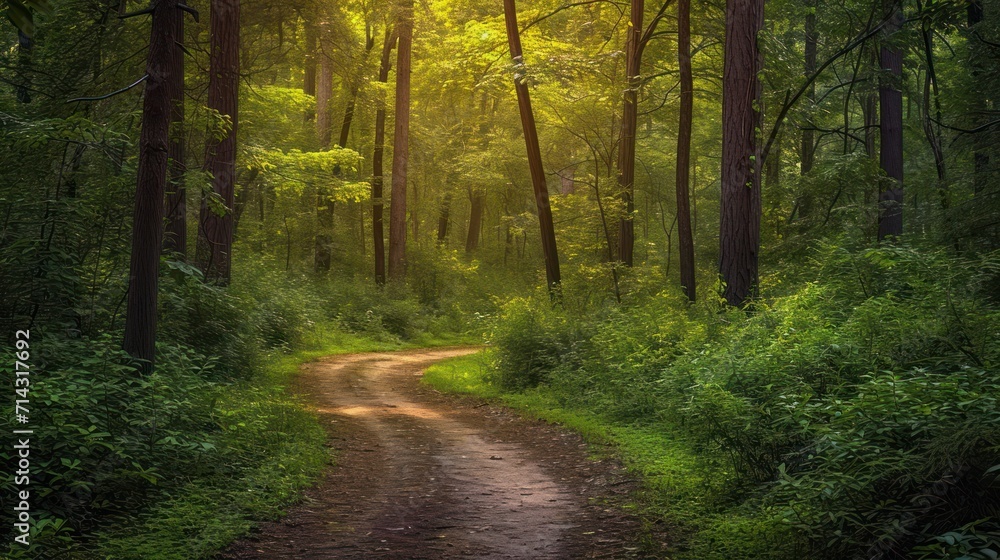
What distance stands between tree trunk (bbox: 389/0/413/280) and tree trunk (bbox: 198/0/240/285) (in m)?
12.4

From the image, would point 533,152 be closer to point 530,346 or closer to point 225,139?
point 530,346

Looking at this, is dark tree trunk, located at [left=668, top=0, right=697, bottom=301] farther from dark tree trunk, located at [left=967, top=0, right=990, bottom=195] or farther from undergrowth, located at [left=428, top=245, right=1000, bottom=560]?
dark tree trunk, located at [left=967, top=0, right=990, bottom=195]

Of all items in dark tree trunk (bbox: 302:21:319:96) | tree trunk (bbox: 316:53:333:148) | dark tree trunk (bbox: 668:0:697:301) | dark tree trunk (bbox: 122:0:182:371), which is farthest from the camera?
tree trunk (bbox: 316:53:333:148)

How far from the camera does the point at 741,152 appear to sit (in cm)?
1214

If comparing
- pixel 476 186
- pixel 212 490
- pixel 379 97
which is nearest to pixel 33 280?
pixel 212 490

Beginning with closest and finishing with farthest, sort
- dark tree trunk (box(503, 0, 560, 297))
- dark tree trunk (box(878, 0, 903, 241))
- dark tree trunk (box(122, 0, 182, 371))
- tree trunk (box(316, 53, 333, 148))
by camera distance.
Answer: dark tree trunk (box(122, 0, 182, 371))
dark tree trunk (box(878, 0, 903, 241))
dark tree trunk (box(503, 0, 560, 297))
tree trunk (box(316, 53, 333, 148))

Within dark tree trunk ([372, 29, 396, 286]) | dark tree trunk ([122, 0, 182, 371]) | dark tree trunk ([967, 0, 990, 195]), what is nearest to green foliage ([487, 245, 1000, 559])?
dark tree trunk ([967, 0, 990, 195])

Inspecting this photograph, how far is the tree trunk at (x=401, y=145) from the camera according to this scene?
88.7ft

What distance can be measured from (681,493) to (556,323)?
8.59m

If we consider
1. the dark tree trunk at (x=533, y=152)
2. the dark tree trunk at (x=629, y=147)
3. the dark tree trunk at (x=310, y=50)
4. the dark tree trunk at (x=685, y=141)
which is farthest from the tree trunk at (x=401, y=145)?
the dark tree trunk at (x=685, y=141)

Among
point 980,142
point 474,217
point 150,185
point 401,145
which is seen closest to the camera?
point 150,185

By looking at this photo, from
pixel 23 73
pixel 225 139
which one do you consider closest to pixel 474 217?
pixel 225 139

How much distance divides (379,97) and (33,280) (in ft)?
68.3

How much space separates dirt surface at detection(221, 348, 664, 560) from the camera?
6.05 m
